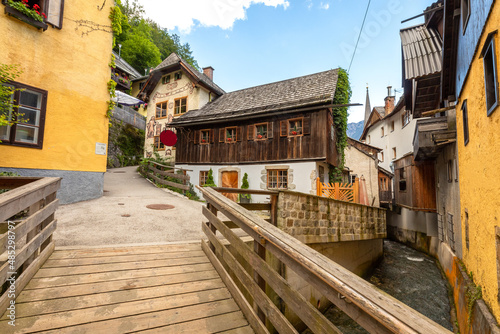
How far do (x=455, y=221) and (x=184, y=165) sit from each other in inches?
538

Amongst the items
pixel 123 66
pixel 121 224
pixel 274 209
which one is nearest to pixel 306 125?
pixel 274 209

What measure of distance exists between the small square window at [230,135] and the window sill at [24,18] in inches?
343

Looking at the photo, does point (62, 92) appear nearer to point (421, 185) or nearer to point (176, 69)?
point (176, 69)

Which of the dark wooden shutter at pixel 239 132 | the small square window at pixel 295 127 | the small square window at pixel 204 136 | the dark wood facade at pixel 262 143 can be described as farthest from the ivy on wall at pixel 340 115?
the small square window at pixel 204 136

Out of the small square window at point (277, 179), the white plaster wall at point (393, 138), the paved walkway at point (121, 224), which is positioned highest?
the white plaster wall at point (393, 138)

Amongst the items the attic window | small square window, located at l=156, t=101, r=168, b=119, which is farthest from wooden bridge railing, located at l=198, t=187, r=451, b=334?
small square window, located at l=156, t=101, r=168, b=119

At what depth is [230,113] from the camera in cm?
1360

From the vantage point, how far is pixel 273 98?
44.6ft

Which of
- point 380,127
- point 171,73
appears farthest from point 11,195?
point 380,127

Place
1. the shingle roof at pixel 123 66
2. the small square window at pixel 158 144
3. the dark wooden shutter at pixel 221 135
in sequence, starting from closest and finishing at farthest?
the dark wooden shutter at pixel 221 135, the small square window at pixel 158 144, the shingle roof at pixel 123 66

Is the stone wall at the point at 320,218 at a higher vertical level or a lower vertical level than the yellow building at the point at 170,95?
lower

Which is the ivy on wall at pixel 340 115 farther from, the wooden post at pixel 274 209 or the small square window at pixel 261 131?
the wooden post at pixel 274 209

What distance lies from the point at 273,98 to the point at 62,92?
9807mm

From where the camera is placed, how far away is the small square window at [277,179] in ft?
39.1
